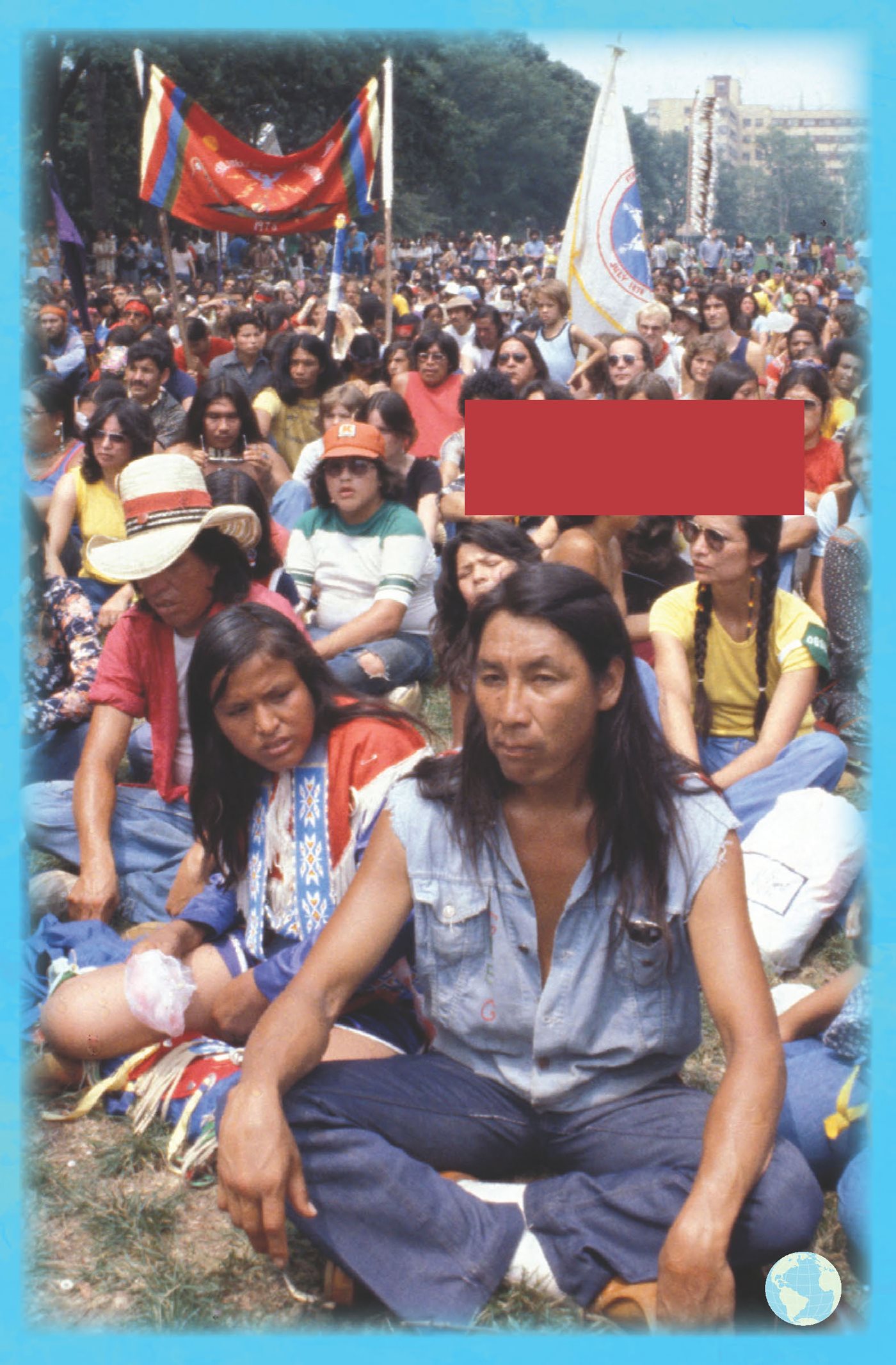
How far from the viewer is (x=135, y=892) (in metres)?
3.62

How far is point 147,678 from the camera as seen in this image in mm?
3711

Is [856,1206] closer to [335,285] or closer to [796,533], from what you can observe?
[796,533]

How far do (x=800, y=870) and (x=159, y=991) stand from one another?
165 cm

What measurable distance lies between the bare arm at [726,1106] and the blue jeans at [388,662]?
2.91 meters

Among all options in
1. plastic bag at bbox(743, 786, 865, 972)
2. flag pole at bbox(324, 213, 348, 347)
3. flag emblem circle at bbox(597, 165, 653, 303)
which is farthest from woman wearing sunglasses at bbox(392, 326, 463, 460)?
plastic bag at bbox(743, 786, 865, 972)

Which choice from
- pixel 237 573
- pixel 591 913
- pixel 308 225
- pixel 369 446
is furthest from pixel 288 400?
pixel 591 913

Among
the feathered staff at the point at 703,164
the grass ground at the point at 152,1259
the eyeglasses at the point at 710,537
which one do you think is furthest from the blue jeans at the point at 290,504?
the feathered staff at the point at 703,164

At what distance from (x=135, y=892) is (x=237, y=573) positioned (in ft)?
2.98

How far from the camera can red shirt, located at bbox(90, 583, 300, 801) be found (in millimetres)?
3686

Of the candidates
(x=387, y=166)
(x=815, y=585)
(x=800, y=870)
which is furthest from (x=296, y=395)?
(x=800, y=870)

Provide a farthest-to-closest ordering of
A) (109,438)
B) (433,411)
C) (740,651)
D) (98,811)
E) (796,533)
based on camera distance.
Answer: (433,411), (109,438), (796,533), (740,651), (98,811)

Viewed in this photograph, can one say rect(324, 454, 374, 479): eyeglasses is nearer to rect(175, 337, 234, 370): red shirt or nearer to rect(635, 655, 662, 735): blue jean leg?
rect(635, 655, 662, 735): blue jean leg

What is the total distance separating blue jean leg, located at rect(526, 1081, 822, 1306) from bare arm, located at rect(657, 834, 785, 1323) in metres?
0.10

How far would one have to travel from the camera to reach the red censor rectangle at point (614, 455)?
89.0 inches
